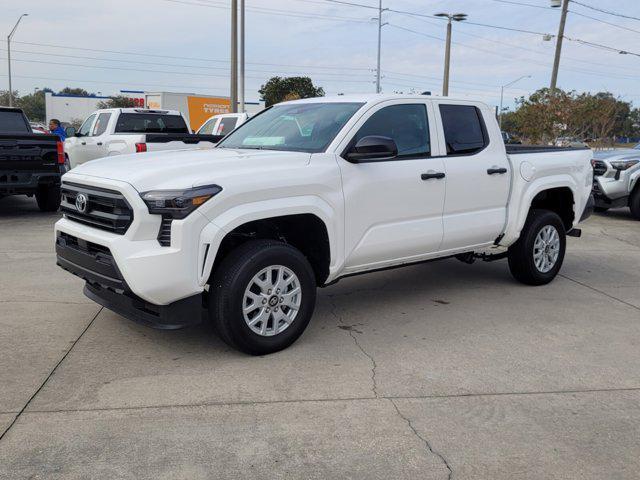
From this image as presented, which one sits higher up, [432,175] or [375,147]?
[375,147]

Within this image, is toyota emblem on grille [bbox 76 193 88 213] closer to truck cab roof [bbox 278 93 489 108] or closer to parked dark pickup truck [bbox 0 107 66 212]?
truck cab roof [bbox 278 93 489 108]

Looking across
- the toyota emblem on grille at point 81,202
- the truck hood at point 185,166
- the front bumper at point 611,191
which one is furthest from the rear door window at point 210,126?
the toyota emblem on grille at point 81,202

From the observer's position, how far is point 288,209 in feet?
14.1

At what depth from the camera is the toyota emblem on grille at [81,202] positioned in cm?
435

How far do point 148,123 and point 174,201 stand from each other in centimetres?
1075

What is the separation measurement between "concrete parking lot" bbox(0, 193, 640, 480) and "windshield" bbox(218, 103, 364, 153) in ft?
5.06

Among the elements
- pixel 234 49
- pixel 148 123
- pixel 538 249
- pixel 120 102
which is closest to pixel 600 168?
pixel 538 249

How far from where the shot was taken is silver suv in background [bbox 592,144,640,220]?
11617mm

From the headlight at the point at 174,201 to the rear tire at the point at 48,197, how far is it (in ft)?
27.7

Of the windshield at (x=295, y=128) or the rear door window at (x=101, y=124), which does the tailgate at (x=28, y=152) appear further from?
the windshield at (x=295, y=128)

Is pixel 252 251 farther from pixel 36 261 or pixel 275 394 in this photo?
pixel 36 261

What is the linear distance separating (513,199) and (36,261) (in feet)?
18.1

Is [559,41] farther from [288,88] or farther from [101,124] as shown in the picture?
[288,88]

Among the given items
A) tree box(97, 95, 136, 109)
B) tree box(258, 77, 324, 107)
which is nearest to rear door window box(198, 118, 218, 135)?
tree box(258, 77, 324, 107)
